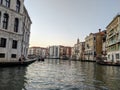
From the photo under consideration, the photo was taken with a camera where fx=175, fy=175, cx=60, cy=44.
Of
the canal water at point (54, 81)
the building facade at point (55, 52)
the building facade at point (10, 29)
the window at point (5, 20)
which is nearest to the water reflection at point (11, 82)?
the canal water at point (54, 81)

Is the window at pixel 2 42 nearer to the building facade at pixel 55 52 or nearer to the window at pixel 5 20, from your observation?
the window at pixel 5 20

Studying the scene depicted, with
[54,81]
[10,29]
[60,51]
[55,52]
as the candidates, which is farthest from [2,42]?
[55,52]

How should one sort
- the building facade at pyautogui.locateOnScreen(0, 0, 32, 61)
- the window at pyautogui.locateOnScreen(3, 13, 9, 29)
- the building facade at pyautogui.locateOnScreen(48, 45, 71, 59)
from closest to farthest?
the building facade at pyautogui.locateOnScreen(0, 0, 32, 61), the window at pyautogui.locateOnScreen(3, 13, 9, 29), the building facade at pyautogui.locateOnScreen(48, 45, 71, 59)

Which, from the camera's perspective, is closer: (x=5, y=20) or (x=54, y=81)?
(x=54, y=81)

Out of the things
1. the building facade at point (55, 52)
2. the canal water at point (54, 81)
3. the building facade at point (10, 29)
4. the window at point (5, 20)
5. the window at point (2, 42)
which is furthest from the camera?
the building facade at point (55, 52)

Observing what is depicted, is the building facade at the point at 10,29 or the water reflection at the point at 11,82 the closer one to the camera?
the water reflection at the point at 11,82

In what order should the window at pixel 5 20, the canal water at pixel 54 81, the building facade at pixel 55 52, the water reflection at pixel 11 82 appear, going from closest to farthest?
the water reflection at pixel 11 82, the canal water at pixel 54 81, the window at pixel 5 20, the building facade at pixel 55 52

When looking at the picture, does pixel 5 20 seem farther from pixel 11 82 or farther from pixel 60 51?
pixel 60 51

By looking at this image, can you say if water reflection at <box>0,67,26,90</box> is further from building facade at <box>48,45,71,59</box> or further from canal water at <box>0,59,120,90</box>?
building facade at <box>48,45,71,59</box>

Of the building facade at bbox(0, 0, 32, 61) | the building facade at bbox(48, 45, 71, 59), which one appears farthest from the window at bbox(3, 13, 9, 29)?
the building facade at bbox(48, 45, 71, 59)

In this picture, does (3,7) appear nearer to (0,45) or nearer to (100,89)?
(0,45)

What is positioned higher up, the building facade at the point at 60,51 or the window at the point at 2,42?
the building facade at the point at 60,51

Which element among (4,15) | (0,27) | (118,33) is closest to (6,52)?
(0,27)

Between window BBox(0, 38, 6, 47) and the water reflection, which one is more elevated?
window BBox(0, 38, 6, 47)
